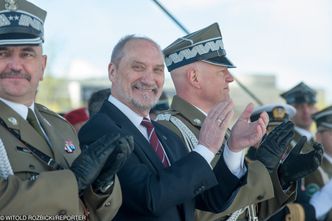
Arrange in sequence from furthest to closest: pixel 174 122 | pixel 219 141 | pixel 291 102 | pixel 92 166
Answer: pixel 291 102 < pixel 174 122 < pixel 219 141 < pixel 92 166

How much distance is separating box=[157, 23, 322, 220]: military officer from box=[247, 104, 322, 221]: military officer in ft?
0.52

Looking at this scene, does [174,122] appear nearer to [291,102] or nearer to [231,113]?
[231,113]

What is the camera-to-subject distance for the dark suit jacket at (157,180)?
3.29 meters

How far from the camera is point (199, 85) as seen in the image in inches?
180

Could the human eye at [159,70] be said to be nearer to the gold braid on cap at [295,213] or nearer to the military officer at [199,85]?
the military officer at [199,85]

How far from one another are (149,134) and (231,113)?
48cm

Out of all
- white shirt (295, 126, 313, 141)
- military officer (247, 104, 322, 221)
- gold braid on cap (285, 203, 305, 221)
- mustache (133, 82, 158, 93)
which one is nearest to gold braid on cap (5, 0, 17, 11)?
Result: mustache (133, 82, 158, 93)

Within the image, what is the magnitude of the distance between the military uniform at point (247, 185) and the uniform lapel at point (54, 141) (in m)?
A: 1.03

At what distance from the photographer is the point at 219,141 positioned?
3477 millimetres

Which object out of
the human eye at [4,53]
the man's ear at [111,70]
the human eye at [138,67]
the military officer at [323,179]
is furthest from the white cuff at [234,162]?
the military officer at [323,179]

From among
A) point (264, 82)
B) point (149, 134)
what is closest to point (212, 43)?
point (149, 134)

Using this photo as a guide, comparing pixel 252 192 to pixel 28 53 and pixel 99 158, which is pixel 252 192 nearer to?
pixel 99 158

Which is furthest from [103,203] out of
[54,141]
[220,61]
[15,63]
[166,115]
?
[220,61]

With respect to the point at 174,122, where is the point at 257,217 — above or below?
below
